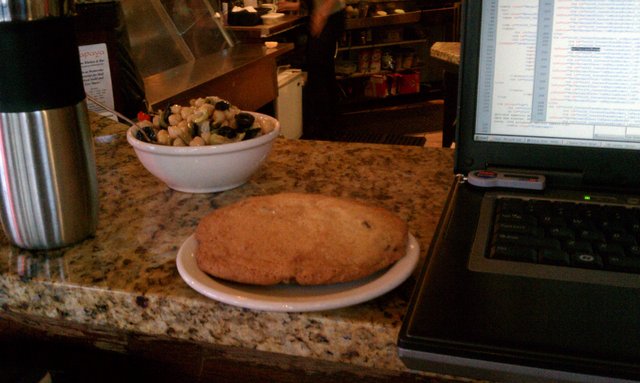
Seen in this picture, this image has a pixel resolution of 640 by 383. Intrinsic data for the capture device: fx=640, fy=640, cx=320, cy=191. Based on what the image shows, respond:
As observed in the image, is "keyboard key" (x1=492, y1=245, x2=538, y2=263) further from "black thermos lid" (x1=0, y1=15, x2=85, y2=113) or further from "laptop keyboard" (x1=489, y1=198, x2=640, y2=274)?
"black thermos lid" (x1=0, y1=15, x2=85, y2=113)

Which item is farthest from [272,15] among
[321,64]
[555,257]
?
[555,257]

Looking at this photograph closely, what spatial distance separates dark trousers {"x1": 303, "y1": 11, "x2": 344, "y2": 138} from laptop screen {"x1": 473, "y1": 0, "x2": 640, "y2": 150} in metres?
3.56

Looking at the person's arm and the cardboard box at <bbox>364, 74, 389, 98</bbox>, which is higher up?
the person's arm

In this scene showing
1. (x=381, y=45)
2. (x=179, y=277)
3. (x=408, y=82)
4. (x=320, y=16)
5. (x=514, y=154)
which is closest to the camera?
(x=179, y=277)

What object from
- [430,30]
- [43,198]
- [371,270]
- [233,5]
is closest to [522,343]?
[371,270]

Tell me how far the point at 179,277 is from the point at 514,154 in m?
0.41

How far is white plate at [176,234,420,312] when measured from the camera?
554 millimetres

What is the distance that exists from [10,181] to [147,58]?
207 centimetres

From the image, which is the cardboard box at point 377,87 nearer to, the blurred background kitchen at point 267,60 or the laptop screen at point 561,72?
the blurred background kitchen at point 267,60

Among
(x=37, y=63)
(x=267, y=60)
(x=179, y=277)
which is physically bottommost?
(x=267, y=60)

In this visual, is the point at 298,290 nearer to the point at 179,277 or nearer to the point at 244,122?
the point at 179,277

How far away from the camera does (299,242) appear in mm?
622

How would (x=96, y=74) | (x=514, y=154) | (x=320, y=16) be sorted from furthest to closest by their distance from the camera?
(x=320, y=16)
(x=96, y=74)
(x=514, y=154)

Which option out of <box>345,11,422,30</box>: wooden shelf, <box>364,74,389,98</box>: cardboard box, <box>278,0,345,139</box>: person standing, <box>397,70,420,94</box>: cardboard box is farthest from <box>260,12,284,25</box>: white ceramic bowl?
<box>397,70,420,94</box>: cardboard box
